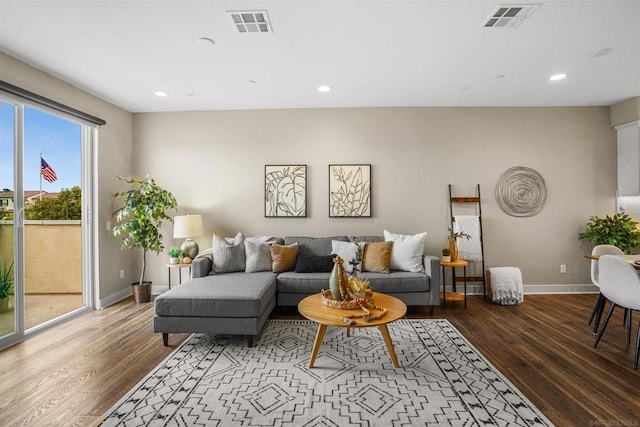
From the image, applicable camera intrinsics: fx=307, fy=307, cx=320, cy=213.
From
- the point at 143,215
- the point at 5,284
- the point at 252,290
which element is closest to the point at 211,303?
A: the point at 252,290

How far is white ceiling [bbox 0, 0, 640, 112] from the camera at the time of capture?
2.28 m

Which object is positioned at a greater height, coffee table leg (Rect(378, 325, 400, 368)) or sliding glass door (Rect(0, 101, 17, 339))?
sliding glass door (Rect(0, 101, 17, 339))

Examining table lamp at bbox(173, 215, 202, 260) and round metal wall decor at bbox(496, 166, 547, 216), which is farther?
round metal wall decor at bbox(496, 166, 547, 216)

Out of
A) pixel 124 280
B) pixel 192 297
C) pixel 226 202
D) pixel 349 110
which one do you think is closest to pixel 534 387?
pixel 192 297

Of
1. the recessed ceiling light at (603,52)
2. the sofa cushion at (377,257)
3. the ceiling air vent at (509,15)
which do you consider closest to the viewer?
the ceiling air vent at (509,15)

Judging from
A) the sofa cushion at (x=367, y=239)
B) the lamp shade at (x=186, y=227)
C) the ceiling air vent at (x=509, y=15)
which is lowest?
the sofa cushion at (x=367, y=239)

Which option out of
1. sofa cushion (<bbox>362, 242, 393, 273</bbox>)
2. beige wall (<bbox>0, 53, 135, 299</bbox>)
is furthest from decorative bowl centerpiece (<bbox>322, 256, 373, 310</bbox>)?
beige wall (<bbox>0, 53, 135, 299</bbox>)

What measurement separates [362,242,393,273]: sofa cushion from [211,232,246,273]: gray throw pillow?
61.1 inches

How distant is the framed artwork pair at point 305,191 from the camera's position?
450 cm

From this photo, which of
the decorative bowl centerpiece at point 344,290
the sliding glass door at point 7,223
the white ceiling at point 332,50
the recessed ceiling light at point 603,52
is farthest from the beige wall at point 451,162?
the sliding glass door at point 7,223

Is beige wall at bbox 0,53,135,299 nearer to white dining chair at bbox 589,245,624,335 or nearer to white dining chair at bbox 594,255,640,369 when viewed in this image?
white dining chair at bbox 594,255,640,369

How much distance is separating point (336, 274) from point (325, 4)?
2090mm

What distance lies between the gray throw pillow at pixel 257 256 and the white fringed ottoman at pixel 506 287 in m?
2.97

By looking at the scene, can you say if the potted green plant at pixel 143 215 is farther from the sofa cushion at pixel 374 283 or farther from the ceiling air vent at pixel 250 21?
the ceiling air vent at pixel 250 21
